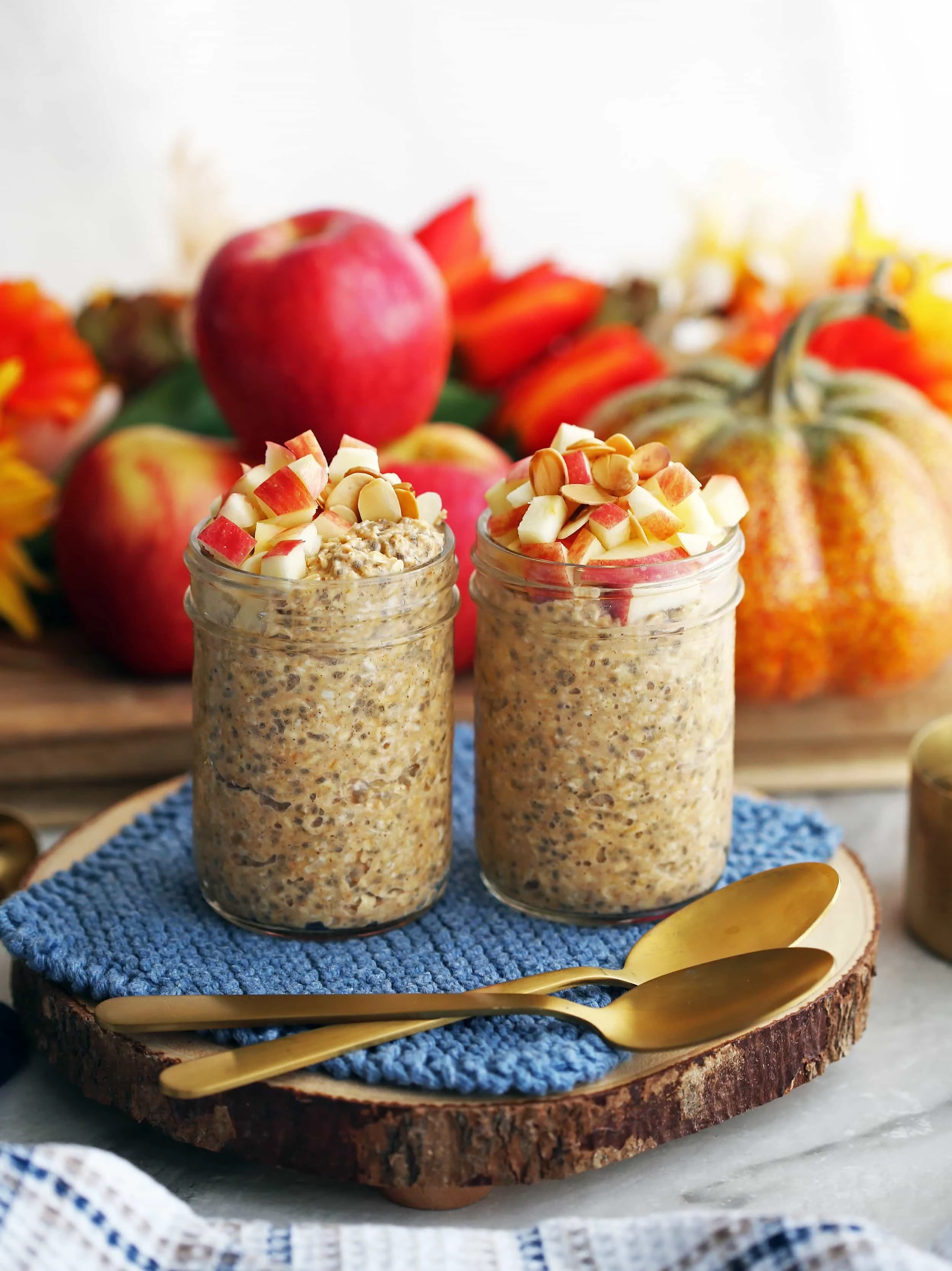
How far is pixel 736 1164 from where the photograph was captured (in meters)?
0.94

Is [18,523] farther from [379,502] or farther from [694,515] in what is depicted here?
[694,515]

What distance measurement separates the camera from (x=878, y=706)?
1.46 m

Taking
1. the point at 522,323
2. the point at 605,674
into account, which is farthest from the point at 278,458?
the point at 522,323

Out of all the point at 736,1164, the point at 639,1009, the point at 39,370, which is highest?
the point at 39,370

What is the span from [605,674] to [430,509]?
160 millimetres

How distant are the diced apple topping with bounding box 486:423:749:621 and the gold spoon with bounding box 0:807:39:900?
18.4 inches

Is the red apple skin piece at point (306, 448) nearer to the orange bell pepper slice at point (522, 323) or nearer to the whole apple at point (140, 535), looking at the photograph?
the whole apple at point (140, 535)

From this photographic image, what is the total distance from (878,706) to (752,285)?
0.58 metres

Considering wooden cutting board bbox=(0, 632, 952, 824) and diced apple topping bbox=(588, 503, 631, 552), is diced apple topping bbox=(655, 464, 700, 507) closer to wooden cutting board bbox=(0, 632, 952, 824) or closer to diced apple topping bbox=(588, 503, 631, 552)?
diced apple topping bbox=(588, 503, 631, 552)

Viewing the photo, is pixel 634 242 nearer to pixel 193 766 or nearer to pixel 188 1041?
pixel 193 766

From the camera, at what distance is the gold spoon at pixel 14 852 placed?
1158mm

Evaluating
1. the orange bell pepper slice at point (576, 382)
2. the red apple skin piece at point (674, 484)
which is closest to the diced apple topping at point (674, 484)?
the red apple skin piece at point (674, 484)

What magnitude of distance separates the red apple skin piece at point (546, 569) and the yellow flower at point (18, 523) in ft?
2.31

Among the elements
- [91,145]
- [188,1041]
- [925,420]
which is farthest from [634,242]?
[188,1041]
